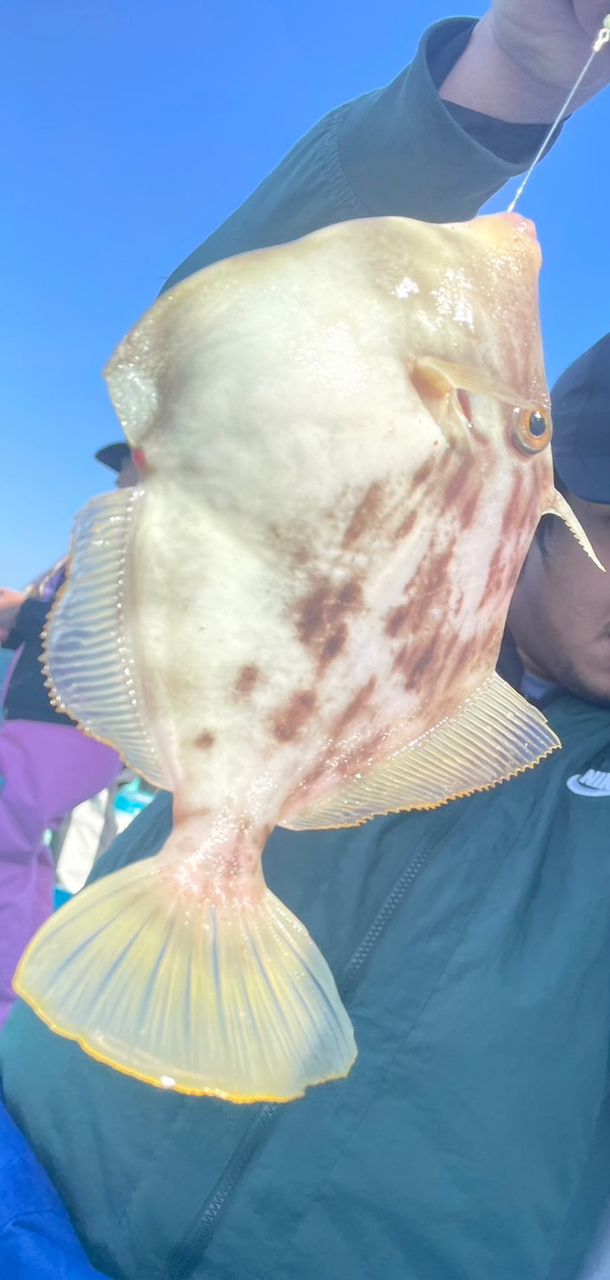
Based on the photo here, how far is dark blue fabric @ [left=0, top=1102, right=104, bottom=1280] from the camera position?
67.6 inches

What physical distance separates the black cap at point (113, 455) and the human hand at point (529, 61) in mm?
2168

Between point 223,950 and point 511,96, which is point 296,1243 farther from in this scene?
point 511,96

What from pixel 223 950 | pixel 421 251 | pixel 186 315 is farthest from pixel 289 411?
pixel 223 950

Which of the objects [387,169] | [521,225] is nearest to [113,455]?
[387,169]

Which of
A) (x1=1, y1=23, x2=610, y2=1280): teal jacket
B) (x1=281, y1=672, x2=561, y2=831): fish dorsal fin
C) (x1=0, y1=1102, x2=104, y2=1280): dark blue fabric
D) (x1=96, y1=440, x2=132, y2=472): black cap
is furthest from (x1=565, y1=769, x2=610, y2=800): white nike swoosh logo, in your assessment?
(x1=96, y1=440, x2=132, y2=472): black cap

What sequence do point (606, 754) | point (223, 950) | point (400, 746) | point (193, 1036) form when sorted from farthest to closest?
point (606, 754), point (400, 746), point (223, 950), point (193, 1036)

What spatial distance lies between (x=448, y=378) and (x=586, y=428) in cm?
115

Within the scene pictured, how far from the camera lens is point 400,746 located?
145 centimetres

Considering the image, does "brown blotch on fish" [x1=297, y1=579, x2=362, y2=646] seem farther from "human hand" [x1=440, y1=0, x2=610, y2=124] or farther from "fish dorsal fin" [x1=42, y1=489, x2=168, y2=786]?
"human hand" [x1=440, y1=0, x2=610, y2=124]

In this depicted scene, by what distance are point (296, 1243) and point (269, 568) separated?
157 cm

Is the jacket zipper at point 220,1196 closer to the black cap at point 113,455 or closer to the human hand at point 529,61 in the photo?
the human hand at point 529,61

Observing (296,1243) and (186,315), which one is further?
(296,1243)

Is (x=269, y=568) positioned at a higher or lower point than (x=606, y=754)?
higher

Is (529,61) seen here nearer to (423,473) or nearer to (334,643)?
(423,473)
